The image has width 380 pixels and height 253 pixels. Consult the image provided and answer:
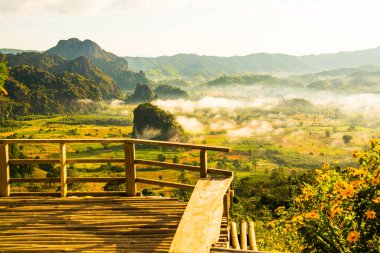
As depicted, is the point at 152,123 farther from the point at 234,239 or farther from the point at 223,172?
the point at 223,172

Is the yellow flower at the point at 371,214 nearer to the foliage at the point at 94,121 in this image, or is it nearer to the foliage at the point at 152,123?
the foliage at the point at 152,123

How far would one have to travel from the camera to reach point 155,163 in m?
6.91

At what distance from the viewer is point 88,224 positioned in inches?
224

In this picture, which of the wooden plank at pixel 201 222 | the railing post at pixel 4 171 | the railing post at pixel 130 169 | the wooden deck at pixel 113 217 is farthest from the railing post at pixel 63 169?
the wooden plank at pixel 201 222

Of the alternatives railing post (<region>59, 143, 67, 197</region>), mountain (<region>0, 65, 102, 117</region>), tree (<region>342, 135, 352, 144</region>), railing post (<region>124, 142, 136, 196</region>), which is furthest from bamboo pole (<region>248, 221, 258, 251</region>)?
tree (<region>342, 135, 352, 144</region>)

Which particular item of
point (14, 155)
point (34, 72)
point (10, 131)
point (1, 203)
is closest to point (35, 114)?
point (34, 72)

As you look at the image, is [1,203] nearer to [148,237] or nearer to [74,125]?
[148,237]

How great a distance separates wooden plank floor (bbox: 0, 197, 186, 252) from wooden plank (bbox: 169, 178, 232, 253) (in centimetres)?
89

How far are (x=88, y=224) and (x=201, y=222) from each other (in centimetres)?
259

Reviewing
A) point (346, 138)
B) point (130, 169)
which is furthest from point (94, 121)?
point (130, 169)

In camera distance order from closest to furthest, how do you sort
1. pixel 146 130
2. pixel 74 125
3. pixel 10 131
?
pixel 10 131 → pixel 146 130 → pixel 74 125

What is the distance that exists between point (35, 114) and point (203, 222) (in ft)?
590

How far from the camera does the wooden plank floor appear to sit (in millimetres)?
5020

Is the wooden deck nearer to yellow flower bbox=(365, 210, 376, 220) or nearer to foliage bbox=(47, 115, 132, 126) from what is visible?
yellow flower bbox=(365, 210, 376, 220)
